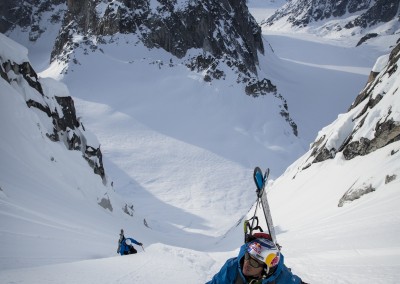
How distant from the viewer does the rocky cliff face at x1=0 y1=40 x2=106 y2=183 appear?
63.2ft

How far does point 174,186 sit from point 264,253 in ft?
106

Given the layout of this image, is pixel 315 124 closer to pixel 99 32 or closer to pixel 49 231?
pixel 99 32

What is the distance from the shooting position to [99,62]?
52906mm

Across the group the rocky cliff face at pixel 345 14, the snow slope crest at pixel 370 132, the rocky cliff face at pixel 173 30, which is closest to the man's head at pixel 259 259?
the snow slope crest at pixel 370 132

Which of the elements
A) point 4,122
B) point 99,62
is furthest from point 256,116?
point 4,122

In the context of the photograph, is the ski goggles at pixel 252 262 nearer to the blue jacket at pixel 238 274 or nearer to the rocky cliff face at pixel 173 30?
the blue jacket at pixel 238 274

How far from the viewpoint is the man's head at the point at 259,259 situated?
3.37 metres

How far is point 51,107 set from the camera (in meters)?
21.8

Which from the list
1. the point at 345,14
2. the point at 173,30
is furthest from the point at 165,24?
the point at 345,14

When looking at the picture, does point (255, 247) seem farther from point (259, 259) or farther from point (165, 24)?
point (165, 24)

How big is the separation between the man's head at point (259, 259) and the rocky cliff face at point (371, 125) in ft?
38.2

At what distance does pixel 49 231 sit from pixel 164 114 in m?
36.5

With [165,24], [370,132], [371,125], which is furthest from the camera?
[165,24]

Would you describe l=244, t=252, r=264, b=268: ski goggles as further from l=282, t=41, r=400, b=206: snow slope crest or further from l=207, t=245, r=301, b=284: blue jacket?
l=282, t=41, r=400, b=206: snow slope crest
